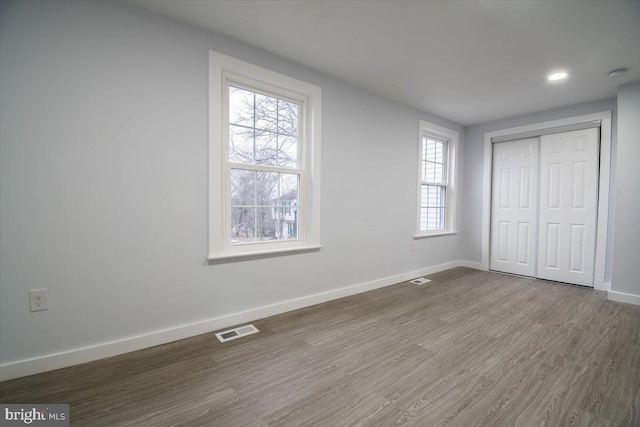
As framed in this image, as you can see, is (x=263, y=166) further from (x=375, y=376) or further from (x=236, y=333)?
(x=375, y=376)

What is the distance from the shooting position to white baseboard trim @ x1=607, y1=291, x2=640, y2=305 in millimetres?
3095

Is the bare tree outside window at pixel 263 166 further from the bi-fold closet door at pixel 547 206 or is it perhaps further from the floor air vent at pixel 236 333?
the bi-fold closet door at pixel 547 206

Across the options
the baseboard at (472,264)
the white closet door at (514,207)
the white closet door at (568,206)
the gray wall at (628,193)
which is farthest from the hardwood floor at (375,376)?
the baseboard at (472,264)

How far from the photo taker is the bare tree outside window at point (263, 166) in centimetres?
252

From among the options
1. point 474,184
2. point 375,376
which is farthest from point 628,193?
point 375,376

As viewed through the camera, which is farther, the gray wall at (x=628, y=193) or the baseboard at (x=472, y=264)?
the baseboard at (x=472, y=264)

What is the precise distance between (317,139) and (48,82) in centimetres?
205

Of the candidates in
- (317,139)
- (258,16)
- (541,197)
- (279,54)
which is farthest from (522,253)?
(258,16)

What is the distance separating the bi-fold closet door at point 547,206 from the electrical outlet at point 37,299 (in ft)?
17.8

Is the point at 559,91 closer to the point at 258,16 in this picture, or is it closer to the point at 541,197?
the point at 541,197

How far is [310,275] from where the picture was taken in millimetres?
2959

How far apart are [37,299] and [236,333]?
1.30 meters

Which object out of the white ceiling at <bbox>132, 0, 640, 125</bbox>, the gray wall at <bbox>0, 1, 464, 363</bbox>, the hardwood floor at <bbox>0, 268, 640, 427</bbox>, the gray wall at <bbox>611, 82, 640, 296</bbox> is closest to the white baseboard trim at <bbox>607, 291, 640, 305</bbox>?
the gray wall at <bbox>611, 82, 640, 296</bbox>

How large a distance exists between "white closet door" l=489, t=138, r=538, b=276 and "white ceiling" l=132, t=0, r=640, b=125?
45.0 inches
